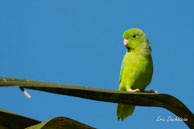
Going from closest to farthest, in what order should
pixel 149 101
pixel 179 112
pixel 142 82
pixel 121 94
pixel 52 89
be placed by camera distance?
1. pixel 52 89
2. pixel 121 94
3. pixel 149 101
4. pixel 179 112
5. pixel 142 82

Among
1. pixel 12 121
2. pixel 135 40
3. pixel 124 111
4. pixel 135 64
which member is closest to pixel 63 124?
pixel 12 121

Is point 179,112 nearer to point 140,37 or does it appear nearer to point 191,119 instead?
point 191,119

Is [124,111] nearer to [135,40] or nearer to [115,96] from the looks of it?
[135,40]

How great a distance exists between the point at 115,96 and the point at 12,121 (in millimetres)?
414

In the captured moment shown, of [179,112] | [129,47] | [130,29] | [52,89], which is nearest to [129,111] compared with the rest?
[129,47]

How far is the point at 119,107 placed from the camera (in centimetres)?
313

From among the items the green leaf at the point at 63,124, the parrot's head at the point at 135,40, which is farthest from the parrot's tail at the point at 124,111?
the green leaf at the point at 63,124

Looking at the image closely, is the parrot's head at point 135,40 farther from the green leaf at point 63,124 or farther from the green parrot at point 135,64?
the green leaf at point 63,124

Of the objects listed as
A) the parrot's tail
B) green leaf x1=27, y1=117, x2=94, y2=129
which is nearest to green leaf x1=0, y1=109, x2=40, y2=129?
green leaf x1=27, y1=117, x2=94, y2=129

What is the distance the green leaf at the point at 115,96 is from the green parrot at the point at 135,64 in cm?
151

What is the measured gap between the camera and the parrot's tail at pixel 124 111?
3131mm

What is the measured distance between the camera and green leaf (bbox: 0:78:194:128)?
78 cm

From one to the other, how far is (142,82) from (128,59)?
29 cm

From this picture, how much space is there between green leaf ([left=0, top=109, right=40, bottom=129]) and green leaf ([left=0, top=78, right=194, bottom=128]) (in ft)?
0.87
